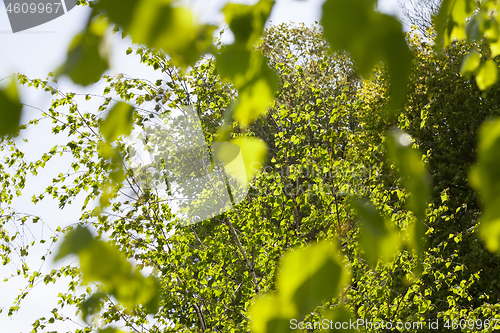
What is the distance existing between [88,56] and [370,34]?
313 mm

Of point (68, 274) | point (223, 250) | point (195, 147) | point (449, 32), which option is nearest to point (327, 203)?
point (223, 250)

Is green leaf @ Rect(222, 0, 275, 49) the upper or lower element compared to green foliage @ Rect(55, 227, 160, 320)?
upper

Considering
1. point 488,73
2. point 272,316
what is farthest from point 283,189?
point 272,316

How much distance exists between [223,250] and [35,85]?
260 cm

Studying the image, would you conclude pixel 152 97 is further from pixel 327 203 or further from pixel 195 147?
pixel 327 203

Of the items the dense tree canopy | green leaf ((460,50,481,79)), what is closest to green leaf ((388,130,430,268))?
the dense tree canopy

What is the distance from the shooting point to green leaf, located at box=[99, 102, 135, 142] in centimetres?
47

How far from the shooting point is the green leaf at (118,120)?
1.54 feet

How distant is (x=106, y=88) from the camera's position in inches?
133

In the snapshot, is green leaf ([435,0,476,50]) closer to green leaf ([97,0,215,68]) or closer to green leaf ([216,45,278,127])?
green leaf ([216,45,278,127])

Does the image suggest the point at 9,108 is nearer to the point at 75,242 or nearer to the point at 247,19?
the point at 75,242

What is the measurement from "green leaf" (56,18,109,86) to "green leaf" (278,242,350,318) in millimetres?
295

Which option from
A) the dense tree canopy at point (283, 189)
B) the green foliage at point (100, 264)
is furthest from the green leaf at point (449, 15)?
the green foliage at point (100, 264)

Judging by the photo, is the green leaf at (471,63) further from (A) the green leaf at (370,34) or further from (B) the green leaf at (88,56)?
(B) the green leaf at (88,56)
